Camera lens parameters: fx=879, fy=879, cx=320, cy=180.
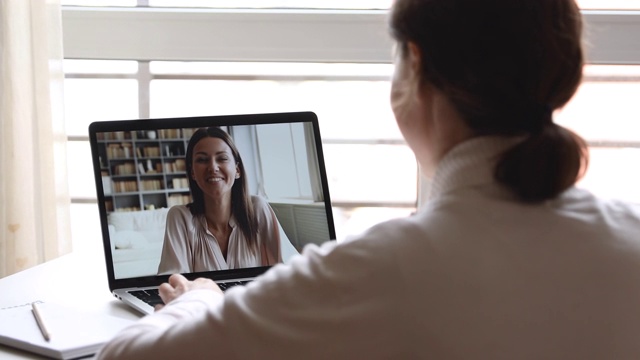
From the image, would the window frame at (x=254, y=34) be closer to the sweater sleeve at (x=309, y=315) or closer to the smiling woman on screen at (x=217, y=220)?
the smiling woman on screen at (x=217, y=220)

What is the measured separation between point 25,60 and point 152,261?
0.90 m

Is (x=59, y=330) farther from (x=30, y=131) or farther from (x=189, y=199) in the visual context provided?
(x=30, y=131)

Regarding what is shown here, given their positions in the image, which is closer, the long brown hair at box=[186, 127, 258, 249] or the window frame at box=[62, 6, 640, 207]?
the long brown hair at box=[186, 127, 258, 249]

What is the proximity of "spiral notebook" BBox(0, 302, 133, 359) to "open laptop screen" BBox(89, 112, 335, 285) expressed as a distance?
0.50 feet

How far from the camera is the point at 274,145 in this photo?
4.70 ft

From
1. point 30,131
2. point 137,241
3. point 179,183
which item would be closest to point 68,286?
point 137,241

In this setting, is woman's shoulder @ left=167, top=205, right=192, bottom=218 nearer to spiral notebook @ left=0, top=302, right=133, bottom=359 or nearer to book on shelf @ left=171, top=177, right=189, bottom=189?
book on shelf @ left=171, top=177, right=189, bottom=189

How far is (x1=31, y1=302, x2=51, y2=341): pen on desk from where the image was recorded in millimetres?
1096

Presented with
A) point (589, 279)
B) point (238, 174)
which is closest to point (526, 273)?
point (589, 279)

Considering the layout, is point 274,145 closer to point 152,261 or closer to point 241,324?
point 152,261

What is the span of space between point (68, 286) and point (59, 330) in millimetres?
284

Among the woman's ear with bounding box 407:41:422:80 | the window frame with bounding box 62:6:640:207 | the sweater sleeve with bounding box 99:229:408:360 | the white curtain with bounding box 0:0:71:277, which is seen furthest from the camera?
the window frame with bounding box 62:6:640:207

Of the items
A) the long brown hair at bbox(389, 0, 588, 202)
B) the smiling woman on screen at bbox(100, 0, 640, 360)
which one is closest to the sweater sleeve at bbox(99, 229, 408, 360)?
the smiling woman on screen at bbox(100, 0, 640, 360)

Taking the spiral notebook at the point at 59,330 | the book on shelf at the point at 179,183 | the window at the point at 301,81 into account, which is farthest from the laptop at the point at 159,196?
the window at the point at 301,81
